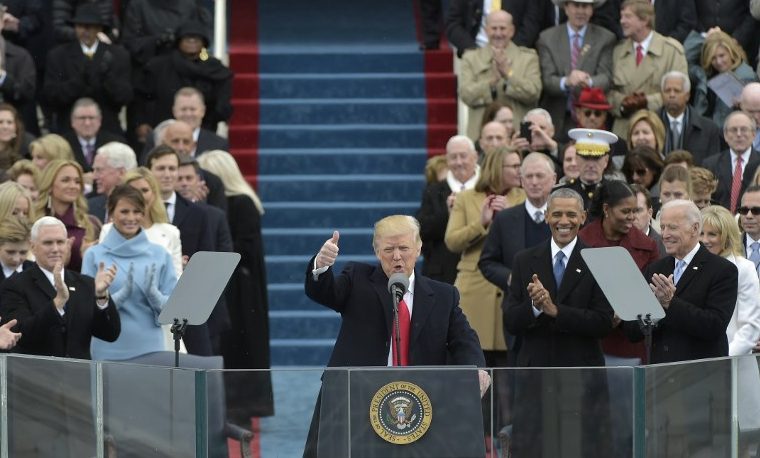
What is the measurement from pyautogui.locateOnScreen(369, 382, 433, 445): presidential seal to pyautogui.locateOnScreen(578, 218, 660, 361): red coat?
9.00 feet

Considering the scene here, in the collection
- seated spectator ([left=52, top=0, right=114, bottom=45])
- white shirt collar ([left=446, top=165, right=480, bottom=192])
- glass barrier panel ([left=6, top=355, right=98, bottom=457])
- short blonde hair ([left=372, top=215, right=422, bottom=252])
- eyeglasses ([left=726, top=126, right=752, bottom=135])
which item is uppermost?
seated spectator ([left=52, top=0, right=114, bottom=45])

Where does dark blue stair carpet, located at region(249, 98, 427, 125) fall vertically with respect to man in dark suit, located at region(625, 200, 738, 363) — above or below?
above

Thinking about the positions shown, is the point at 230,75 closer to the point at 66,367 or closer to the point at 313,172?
the point at 313,172

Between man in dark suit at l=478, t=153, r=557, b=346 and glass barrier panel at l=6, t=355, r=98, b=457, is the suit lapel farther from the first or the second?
glass barrier panel at l=6, t=355, r=98, b=457

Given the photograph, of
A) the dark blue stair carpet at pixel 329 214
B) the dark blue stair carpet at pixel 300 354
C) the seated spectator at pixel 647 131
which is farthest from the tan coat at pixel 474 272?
the dark blue stair carpet at pixel 329 214

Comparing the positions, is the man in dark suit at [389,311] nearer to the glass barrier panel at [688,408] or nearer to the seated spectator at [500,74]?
the glass barrier panel at [688,408]

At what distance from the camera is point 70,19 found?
15797 millimetres

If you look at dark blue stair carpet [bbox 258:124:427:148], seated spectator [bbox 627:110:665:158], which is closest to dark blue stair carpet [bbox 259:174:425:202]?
dark blue stair carpet [bbox 258:124:427:148]

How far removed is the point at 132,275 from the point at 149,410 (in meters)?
2.85

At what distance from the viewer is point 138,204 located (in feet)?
36.6

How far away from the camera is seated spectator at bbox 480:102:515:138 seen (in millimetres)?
14094

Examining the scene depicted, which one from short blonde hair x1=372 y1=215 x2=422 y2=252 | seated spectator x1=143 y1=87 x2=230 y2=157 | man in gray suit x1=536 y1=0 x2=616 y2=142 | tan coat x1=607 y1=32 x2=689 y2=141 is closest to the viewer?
short blonde hair x1=372 y1=215 x2=422 y2=252

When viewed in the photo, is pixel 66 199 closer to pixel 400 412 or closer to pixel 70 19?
pixel 70 19

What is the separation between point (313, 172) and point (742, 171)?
14.9 ft
